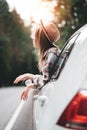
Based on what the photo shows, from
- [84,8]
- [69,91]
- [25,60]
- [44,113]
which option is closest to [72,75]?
[69,91]

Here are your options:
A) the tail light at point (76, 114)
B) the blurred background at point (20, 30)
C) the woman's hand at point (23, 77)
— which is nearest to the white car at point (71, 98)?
the tail light at point (76, 114)

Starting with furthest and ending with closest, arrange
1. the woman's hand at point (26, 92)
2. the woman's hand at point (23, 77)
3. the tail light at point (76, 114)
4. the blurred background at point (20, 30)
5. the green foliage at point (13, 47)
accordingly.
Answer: the green foliage at point (13, 47) < the blurred background at point (20, 30) < the woman's hand at point (23, 77) < the woman's hand at point (26, 92) < the tail light at point (76, 114)

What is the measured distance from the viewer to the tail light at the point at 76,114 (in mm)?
3117

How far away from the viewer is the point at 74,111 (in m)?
3.15

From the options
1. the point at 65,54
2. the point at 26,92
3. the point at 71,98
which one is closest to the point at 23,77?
the point at 26,92

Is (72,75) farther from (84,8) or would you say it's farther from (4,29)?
(4,29)

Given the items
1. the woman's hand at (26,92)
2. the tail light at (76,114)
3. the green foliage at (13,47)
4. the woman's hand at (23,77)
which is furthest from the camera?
the green foliage at (13,47)

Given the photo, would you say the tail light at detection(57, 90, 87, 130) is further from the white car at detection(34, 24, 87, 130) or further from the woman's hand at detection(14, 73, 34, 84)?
the woman's hand at detection(14, 73, 34, 84)

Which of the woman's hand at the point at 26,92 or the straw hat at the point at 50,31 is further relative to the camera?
the woman's hand at the point at 26,92

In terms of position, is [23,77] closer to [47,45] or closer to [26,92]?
[26,92]

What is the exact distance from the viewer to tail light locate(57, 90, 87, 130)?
10.2ft

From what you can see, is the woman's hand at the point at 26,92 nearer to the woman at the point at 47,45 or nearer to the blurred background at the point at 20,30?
the woman at the point at 47,45

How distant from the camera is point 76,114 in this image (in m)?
3.14

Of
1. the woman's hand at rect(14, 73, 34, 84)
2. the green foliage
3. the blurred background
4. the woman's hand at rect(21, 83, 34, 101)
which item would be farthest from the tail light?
the green foliage
